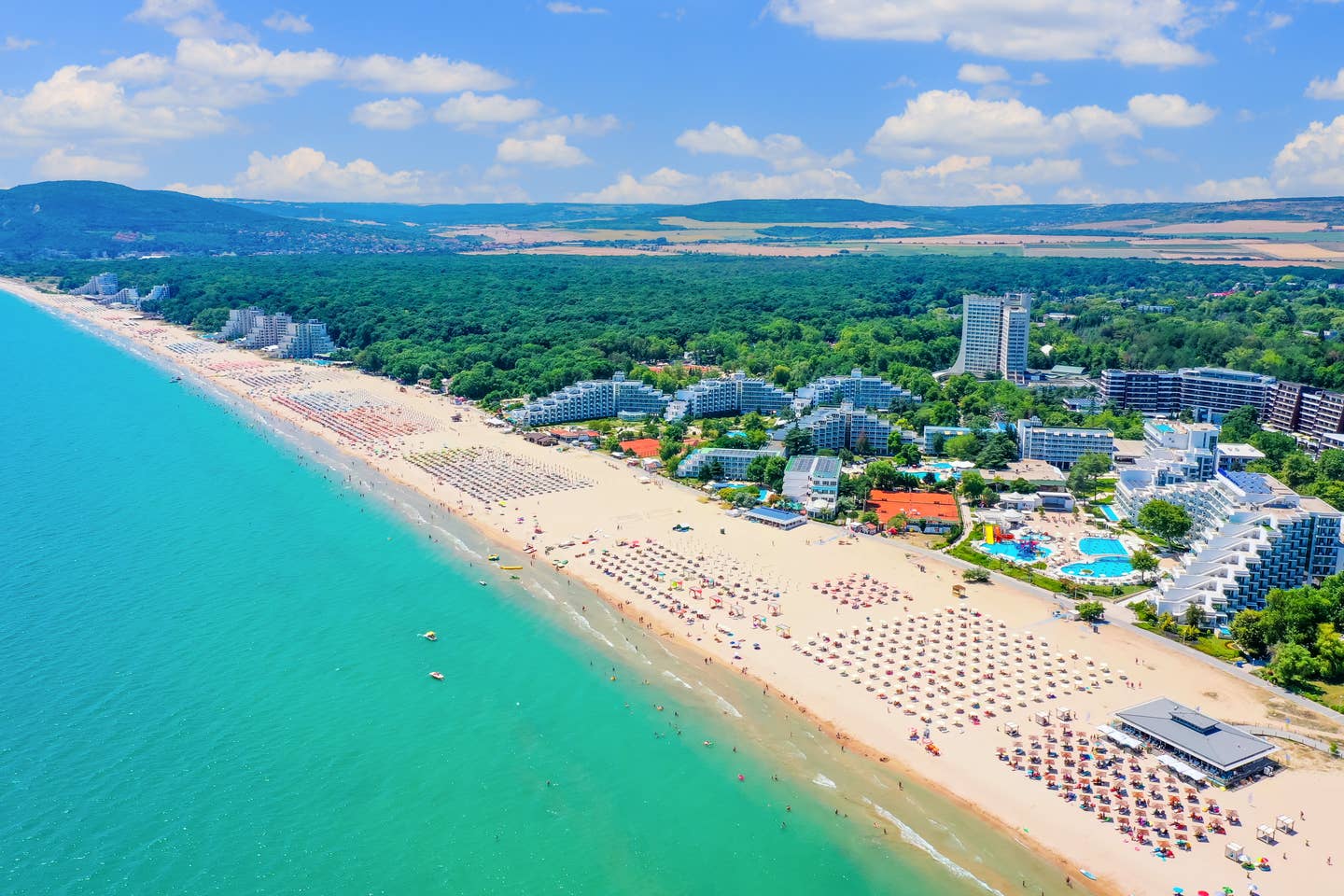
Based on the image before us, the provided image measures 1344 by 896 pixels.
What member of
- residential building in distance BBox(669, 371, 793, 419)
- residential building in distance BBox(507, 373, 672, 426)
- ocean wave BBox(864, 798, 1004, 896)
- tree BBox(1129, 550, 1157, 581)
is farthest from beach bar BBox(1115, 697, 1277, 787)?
residential building in distance BBox(507, 373, 672, 426)

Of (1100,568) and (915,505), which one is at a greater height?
(915,505)

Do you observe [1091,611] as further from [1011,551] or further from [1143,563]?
[1011,551]

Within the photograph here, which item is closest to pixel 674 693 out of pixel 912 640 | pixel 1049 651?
pixel 912 640

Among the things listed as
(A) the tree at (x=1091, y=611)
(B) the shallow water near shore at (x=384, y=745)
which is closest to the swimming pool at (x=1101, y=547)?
(A) the tree at (x=1091, y=611)

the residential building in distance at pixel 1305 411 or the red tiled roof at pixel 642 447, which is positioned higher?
the residential building in distance at pixel 1305 411

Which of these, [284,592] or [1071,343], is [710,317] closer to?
[1071,343]

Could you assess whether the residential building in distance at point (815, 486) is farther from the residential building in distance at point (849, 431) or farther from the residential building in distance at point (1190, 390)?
the residential building in distance at point (1190, 390)

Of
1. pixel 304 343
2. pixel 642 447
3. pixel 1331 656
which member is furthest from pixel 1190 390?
pixel 304 343

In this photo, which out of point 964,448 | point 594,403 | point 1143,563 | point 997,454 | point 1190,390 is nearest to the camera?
point 1143,563
